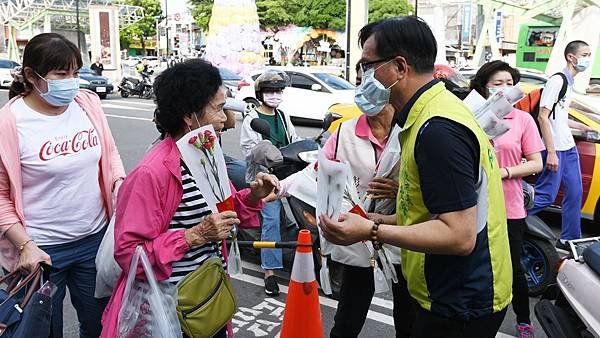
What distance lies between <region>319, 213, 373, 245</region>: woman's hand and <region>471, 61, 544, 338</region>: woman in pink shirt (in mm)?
1893

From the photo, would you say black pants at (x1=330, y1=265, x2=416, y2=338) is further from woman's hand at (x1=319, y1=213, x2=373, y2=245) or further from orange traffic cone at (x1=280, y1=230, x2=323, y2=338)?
woman's hand at (x1=319, y1=213, x2=373, y2=245)

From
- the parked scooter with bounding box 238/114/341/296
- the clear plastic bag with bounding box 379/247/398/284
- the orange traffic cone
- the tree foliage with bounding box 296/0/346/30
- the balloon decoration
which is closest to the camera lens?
the clear plastic bag with bounding box 379/247/398/284

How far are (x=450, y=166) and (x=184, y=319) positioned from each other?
3.88 ft

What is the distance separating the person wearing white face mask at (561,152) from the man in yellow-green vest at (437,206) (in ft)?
10.1

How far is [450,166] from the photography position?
5.51ft

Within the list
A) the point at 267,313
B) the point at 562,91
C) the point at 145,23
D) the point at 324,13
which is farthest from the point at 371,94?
the point at 145,23

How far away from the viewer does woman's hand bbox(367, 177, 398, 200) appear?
A: 2574 millimetres

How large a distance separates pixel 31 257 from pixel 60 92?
2.54ft

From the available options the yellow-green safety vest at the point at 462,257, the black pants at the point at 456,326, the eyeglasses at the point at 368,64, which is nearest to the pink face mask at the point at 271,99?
the eyeglasses at the point at 368,64

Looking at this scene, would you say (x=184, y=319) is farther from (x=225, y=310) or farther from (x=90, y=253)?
(x=90, y=253)

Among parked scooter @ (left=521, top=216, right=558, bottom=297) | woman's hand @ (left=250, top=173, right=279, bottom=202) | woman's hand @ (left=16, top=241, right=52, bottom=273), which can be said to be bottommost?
parked scooter @ (left=521, top=216, right=558, bottom=297)

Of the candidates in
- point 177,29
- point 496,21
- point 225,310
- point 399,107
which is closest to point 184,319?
point 225,310

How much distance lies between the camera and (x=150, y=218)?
2.10 m

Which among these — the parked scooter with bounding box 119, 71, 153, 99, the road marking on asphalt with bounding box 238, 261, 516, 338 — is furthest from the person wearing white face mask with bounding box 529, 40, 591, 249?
the parked scooter with bounding box 119, 71, 153, 99
